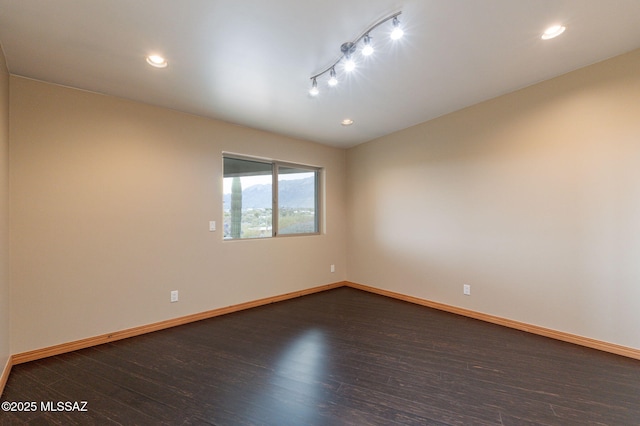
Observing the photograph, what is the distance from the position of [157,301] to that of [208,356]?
3.29 ft

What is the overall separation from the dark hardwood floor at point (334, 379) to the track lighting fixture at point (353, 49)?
2.49 m

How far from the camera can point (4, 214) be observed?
2094 millimetres

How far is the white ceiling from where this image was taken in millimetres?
1705

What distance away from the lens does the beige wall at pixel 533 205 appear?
245 centimetres

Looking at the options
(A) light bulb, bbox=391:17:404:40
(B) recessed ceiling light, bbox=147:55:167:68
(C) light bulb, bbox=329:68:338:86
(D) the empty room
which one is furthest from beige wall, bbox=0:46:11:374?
(A) light bulb, bbox=391:17:404:40

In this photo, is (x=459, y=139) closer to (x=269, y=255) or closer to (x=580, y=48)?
(x=580, y=48)

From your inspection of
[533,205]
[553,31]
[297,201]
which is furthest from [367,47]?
[297,201]

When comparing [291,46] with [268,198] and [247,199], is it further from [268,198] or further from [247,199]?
[268,198]

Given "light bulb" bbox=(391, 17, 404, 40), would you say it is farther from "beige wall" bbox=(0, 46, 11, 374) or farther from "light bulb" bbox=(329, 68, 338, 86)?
"beige wall" bbox=(0, 46, 11, 374)

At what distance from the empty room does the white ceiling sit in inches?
0.7

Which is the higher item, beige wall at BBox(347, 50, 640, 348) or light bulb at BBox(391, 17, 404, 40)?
light bulb at BBox(391, 17, 404, 40)

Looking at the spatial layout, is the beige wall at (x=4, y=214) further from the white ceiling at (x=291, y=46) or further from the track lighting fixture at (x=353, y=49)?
the track lighting fixture at (x=353, y=49)

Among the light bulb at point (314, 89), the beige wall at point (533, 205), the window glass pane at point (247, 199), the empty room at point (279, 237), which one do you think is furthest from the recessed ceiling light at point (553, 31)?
the window glass pane at point (247, 199)

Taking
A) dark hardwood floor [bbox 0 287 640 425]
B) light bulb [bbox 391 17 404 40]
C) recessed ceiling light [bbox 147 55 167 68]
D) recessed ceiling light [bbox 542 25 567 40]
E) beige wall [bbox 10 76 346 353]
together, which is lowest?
dark hardwood floor [bbox 0 287 640 425]
